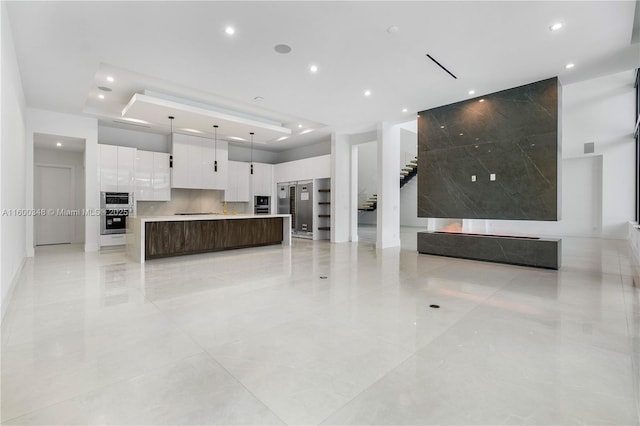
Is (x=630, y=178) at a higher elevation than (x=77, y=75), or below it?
below

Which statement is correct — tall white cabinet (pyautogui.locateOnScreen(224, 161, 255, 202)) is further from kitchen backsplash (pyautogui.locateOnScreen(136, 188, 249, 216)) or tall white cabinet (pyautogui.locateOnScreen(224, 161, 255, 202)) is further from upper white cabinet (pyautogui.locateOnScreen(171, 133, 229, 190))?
upper white cabinet (pyautogui.locateOnScreen(171, 133, 229, 190))

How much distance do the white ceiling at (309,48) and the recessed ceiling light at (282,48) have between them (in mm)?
96

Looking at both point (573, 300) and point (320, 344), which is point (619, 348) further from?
point (320, 344)

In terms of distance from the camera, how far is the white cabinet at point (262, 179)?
10.9 meters

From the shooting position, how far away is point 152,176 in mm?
8602

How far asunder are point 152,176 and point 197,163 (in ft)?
4.11

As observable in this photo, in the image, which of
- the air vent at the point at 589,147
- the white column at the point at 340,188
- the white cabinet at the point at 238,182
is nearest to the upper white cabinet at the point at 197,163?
the white cabinet at the point at 238,182

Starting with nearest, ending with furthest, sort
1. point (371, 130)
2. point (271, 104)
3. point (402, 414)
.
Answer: point (402, 414)
point (271, 104)
point (371, 130)

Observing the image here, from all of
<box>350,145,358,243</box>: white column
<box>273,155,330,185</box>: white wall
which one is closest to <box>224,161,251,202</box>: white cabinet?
<box>273,155,330,185</box>: white wall

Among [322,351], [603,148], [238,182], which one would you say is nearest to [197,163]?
[238,182]

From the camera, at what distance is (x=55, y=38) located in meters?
3.96

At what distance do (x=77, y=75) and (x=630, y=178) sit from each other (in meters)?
14.1

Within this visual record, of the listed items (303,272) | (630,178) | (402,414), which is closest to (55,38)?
(303,272)

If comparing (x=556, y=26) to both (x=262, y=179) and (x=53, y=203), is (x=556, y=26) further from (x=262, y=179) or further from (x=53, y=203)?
(x=53, y=203)
